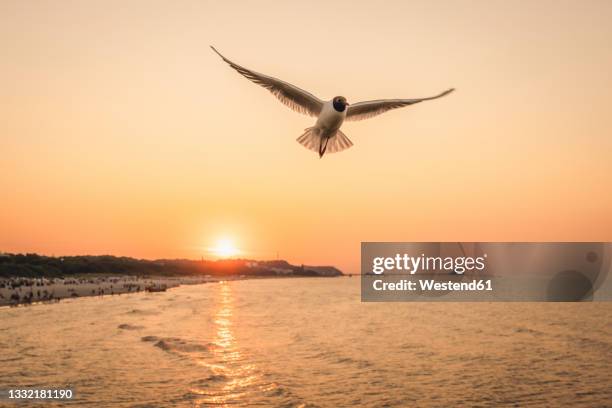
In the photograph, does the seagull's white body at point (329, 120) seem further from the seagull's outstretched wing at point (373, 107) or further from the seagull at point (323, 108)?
the seagull's outstretched wing at point (373, 107)

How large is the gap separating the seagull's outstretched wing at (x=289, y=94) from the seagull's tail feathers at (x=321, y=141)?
54cm

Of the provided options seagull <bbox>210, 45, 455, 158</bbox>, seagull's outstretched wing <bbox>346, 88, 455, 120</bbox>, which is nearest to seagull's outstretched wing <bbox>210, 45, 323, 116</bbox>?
seagull <bbox>210, 45, 455, 158</bbox>

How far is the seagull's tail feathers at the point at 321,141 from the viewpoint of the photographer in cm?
1539

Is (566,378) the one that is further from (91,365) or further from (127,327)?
(127,327)

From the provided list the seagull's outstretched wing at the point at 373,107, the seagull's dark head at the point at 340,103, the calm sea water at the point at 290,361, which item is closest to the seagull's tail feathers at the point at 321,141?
the seagull's outstretched wing at the point at 373,107

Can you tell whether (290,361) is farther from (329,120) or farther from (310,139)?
(329,120)

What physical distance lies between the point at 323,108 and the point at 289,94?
1.17 meters

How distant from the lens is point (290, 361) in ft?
94.3

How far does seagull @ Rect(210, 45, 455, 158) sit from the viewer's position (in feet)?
46.3

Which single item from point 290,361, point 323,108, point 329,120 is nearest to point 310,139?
point 323,108

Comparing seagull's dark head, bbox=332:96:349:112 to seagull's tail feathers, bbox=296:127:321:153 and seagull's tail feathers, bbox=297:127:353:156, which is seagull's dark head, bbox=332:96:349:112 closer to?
seagull's tail feathers, bbox=297:127:353:156

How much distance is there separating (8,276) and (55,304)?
120 feet

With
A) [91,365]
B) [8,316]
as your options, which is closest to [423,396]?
[91,365]

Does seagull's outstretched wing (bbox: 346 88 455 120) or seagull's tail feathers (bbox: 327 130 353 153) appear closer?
seagull's outstretched wing (bbox: 346 88 455 120)
